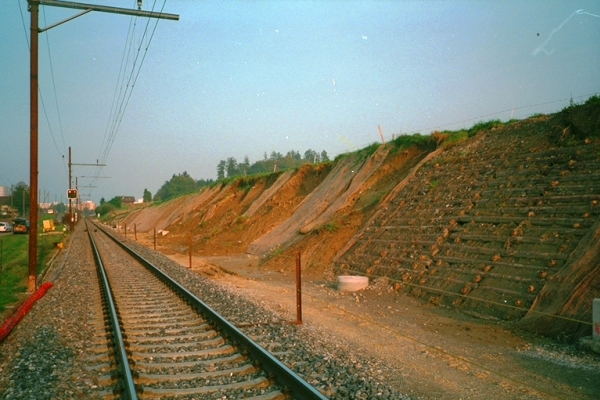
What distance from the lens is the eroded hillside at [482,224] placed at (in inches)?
378

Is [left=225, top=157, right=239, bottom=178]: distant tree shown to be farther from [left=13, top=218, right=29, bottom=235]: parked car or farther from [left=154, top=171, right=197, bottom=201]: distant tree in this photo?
[left=13, top=218, right=29, bottom=235]: parked car

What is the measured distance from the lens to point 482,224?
507 inches

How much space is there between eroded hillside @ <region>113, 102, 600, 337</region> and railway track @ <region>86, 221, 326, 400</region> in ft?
15.8

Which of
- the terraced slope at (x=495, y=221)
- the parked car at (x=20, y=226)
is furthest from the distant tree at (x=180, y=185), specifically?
the terraced slope at (x=495, y=221)

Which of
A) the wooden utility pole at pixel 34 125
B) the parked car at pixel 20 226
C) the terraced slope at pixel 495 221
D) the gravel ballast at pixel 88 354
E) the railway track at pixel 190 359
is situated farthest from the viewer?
the parked car at pixel 20 226

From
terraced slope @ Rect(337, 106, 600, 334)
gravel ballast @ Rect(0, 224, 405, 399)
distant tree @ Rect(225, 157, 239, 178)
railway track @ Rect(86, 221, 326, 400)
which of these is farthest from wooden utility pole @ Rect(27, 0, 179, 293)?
distant tree @ Rect(225, 157, 239, 178)

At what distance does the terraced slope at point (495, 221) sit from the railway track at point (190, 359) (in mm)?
4883

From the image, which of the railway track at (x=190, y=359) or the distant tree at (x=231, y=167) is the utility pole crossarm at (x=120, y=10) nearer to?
the railway track at (x=190, y=359)

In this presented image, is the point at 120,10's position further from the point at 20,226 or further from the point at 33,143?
the point at 20,226

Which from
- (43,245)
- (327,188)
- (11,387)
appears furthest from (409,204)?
(43,245)

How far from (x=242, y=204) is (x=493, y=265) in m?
32.9

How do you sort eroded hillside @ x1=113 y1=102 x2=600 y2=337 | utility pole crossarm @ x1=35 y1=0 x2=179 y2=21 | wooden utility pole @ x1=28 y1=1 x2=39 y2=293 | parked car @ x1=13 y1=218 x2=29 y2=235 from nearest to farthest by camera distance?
eroded hillside @ x1=113 y1=102 x2=600 y2=337
utility pole crossarm @ x1=35 y1=0 x2=179 y2=21
wooden utility pole @ x1=28 y1=1 x2=39 y2=293
parked car @ x1=13 y1=218 x2=29 y2=235

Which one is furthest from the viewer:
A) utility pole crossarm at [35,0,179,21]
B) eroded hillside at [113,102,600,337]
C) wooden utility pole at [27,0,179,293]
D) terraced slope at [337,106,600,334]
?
wooden utility pole at [27,0,179,293]

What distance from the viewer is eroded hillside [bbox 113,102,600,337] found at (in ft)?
31.5
